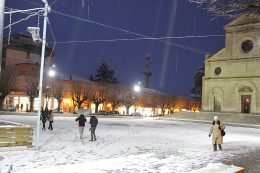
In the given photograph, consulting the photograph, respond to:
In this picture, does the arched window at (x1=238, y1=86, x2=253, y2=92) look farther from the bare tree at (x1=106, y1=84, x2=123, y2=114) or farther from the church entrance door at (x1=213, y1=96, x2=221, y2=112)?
the bare tree at (x1=106, y1=84, x2=123, y2=114)

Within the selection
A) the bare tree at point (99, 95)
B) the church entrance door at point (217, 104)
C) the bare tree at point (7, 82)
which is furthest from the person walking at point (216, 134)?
the bare tree at point (99, 95)

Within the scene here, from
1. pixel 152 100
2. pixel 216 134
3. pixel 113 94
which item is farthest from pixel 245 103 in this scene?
pixel 216 134

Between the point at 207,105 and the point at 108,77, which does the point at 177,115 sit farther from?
the point at 108,77

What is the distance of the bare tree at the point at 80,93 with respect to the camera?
65331 mm

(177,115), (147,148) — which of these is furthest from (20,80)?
(147,148)

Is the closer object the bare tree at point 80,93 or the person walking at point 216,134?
the person walking at point 216,134

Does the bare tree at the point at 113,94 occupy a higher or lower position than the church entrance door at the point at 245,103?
higher

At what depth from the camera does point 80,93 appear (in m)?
66.1

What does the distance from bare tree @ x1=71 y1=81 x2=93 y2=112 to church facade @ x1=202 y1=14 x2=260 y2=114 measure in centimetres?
2141

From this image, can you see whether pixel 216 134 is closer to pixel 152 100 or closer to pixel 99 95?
pixel 99 95

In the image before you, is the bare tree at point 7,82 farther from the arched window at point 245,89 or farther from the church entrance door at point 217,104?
the arched window at point 245,89

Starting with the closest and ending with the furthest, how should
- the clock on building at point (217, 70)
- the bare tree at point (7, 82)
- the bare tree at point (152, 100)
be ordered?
the bare tree at point (7, 82) < the clock on building at point (217, 70) < the bare tree at point (152, 100)

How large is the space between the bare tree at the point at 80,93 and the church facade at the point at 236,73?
843 inches

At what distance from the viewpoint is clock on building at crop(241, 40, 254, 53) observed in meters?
55.2
